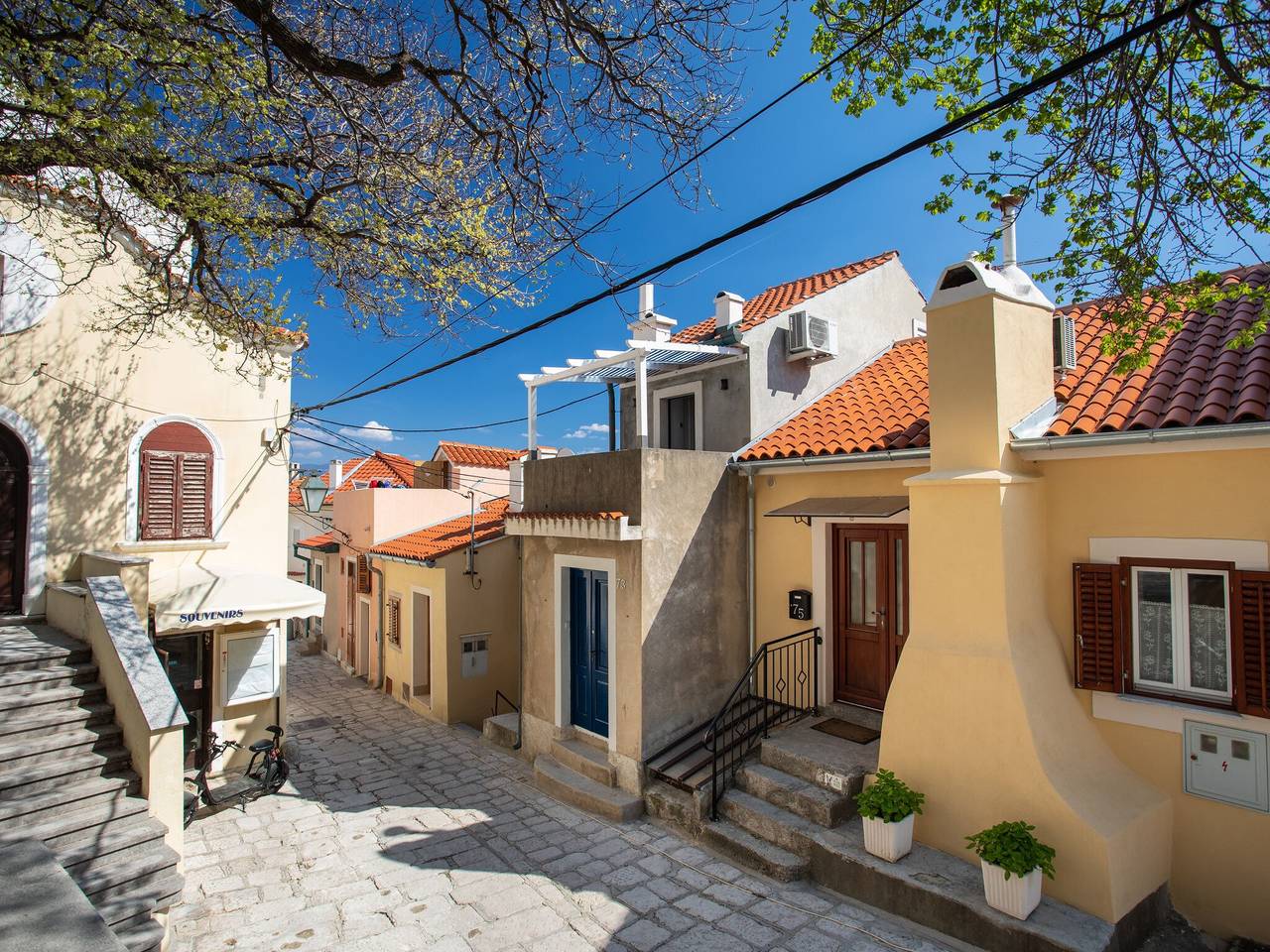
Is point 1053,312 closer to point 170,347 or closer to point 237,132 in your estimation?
point 237,132

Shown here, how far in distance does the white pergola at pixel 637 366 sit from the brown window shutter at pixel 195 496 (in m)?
5.64

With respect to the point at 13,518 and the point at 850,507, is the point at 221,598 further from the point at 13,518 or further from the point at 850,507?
the point at 850,507

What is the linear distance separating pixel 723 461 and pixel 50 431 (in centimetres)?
1046

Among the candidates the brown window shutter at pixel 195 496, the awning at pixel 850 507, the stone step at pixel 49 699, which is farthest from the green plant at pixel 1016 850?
the brown window shutter at pixel 195 496

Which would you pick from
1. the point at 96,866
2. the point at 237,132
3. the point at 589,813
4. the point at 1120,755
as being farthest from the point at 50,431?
the point at 1120,755

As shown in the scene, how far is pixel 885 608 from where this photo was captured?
9195 mm

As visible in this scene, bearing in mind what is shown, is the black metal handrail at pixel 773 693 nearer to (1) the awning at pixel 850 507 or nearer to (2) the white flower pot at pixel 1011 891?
(1) the awning at pixel 850 507

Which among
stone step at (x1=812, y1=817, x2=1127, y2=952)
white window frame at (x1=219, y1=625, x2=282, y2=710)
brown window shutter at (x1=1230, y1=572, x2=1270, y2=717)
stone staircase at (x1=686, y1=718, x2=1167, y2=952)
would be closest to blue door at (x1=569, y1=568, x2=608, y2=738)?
stone staircase at (x1=686, y1=718, x2=1167, y2=952)

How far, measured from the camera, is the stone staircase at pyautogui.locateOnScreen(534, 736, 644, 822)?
9125mm

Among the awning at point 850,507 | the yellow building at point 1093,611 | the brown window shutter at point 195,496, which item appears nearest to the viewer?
the yellow building at point 1093,611

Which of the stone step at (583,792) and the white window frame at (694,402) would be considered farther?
the white window frame at (694,402)

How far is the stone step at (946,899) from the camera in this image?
5.59 meters

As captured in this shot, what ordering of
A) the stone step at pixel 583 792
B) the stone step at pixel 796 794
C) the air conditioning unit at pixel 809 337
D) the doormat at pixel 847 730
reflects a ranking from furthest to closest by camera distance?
the air conditioning unit at pixel 809 337
the stone step at pixel 583 792
the doormat at pixel 847 730
the stone step at pixel 796 794

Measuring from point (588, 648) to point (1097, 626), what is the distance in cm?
703
